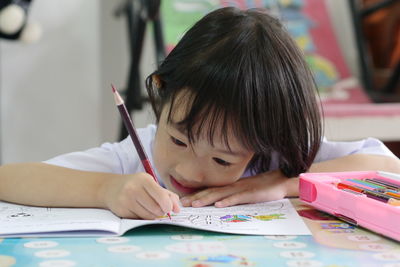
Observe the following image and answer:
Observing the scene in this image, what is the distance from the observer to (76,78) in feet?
6.51

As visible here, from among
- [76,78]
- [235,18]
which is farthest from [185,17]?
[235,18]

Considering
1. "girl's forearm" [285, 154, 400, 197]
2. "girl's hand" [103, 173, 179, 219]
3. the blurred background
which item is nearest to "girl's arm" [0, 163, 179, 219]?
"girl's hand" [103, 173, 179, 219]

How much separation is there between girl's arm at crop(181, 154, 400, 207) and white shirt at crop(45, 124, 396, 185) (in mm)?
41

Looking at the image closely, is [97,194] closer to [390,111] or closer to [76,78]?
[390,111]

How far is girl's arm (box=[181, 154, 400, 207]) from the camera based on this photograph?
0.75m

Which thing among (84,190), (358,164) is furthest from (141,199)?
(358,164)

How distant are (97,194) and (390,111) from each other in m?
1.14

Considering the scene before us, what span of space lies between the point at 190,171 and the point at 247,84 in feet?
0.43

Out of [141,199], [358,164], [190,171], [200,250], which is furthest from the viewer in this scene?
[358,164]

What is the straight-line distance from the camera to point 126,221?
625 mm

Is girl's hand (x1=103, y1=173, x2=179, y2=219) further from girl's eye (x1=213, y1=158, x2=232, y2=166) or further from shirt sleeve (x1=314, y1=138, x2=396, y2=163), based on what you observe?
shirt sleeve (x1=314, y1=138, x2=396, y2=163)

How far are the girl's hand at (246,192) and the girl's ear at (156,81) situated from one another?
6.4 inches

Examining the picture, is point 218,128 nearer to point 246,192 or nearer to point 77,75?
point 246,192

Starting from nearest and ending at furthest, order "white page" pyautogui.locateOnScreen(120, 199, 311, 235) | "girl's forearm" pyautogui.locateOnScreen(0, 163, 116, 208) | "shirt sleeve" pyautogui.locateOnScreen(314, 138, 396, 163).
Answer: "white page" pyautogui.locateOnScreen(120, 199, 311, 235)
"girl's forearm" pyautogui.locateOnScreen(0, 163, 116, 208)
"shirt sleeve" pyautogui.locateOnScreen(314, 138, 396, 163)
